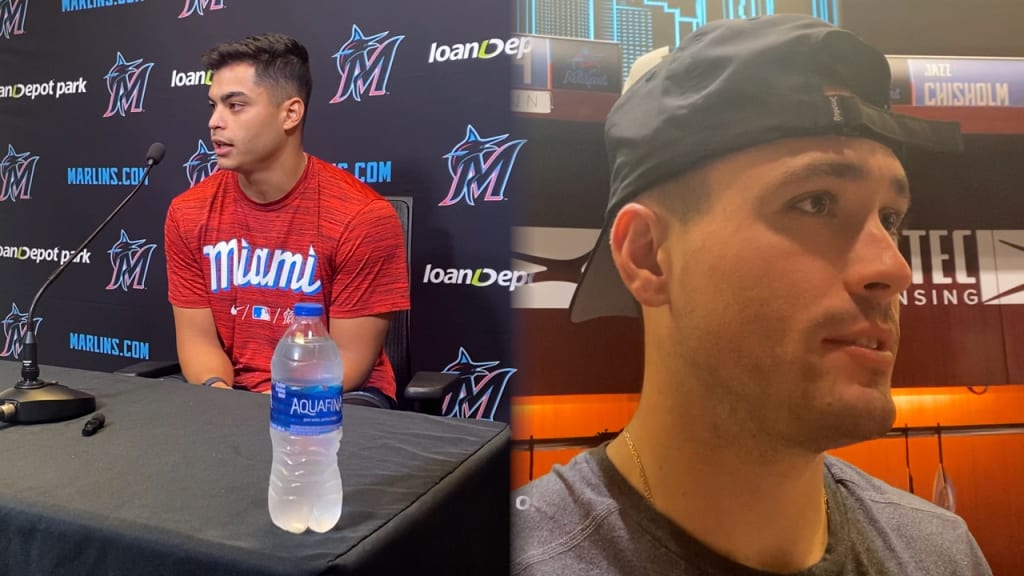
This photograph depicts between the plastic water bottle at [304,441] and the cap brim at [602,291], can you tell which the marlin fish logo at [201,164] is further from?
the cap brim at [602,291]

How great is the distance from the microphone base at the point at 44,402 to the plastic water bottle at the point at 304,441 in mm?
538

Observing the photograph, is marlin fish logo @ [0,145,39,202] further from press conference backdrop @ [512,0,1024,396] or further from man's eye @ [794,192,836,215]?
man's eye @ [794,192,836,215]

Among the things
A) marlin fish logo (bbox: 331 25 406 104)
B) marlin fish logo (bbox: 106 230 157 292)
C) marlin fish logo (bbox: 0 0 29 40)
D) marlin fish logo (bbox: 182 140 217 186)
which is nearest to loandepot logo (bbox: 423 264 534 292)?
marlin fish logo (bbox: 331 25 406 104)

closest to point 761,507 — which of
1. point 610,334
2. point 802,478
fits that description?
point 802,478

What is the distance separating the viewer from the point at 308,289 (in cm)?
175

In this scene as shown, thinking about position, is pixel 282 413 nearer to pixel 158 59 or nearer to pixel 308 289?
pixel 308 289

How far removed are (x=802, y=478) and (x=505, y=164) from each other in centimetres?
138

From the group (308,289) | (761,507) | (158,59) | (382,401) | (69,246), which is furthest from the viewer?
(69,246)

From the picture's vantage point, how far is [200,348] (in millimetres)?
1779

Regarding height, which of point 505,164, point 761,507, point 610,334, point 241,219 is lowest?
point 761,507

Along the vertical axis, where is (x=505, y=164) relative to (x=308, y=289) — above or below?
above

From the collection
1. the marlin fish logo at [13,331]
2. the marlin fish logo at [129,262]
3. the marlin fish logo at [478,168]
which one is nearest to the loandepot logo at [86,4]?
the marlin fish logo at [129,262]

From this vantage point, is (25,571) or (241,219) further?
(241,219)

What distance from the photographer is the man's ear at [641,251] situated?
0.57m
